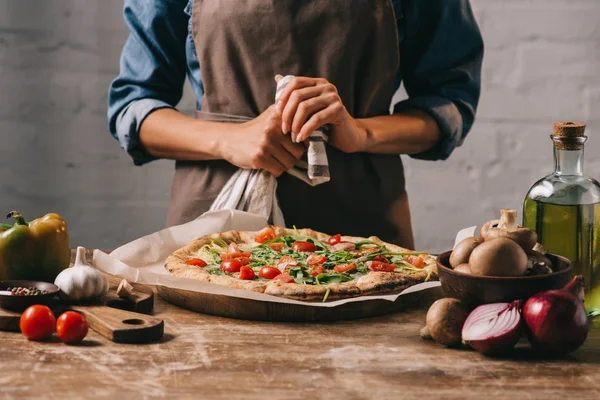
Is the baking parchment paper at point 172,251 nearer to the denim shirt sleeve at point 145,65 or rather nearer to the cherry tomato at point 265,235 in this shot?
the cherry tomato at point 265,235

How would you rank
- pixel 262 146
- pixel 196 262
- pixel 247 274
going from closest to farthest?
pixel 247 274, pixel 196 262, pixel 262 146

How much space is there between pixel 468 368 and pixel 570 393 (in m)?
0.13

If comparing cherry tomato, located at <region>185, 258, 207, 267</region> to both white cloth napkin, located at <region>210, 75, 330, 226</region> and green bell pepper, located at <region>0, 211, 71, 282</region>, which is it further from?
white cloth napkin, located at <region>210, 75, 330, 226</region>

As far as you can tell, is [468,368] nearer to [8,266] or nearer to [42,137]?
[8,266]

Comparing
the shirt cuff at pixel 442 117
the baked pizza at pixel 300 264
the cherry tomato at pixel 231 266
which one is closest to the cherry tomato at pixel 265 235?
the baked pizza at pixel 300 264

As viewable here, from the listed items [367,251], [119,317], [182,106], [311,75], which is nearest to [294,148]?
[311,75]

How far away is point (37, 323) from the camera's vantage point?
1184 mm

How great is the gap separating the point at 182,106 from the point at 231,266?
4.46ft

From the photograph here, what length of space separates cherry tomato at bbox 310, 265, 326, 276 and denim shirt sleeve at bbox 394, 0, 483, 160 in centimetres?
65

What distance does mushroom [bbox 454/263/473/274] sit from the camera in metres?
1.15

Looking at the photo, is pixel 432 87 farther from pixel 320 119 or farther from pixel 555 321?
pixel 555 321

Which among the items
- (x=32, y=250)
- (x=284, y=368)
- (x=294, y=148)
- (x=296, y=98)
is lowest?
(x=284, y=368)

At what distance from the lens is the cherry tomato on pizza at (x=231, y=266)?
1.49 meters

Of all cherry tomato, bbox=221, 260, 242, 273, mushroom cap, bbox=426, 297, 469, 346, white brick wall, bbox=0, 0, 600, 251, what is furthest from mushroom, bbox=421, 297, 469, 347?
white brick wall, bbox=0, 0, 600, 251
